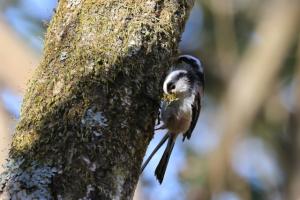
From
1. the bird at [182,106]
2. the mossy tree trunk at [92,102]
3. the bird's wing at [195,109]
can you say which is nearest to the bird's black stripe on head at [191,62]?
the bird at [182,106]

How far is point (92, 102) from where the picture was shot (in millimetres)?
2014

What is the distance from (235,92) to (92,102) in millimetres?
3577

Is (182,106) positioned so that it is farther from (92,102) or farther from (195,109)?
(92,102)

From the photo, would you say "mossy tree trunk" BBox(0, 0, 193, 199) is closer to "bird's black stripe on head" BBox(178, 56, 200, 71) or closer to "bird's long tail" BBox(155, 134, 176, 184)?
"bird's black stripe on head" BBox(178, 56, 200, 71)

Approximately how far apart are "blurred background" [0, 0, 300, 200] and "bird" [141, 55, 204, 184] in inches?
11.2

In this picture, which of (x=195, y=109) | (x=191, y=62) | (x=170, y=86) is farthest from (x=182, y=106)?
(x=170, y=86)

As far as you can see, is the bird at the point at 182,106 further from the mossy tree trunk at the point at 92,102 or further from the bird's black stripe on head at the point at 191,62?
the mossy tree trunk at the point at 92,102

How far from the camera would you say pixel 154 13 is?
90.8 inches

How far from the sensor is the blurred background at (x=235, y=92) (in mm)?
3945

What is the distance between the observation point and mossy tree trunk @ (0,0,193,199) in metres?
1.84

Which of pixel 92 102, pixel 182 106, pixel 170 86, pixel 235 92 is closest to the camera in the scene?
pixel 92 102

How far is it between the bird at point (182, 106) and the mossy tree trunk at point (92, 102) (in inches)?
42.1

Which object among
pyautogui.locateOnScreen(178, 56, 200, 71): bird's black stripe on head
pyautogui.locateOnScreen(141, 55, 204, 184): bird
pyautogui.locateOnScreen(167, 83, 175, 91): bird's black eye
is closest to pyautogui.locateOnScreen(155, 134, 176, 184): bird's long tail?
pyautogui.locateOnScreen(141, 55, 204, 184): bird

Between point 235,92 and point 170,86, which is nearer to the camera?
point 170,86
